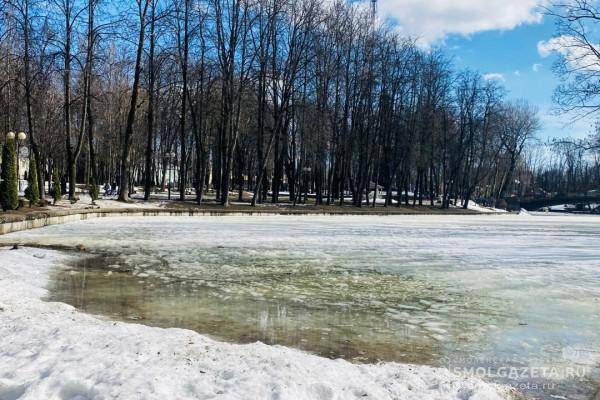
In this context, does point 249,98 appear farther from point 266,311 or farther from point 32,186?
point 266,311

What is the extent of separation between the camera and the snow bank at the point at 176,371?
10.8 ft

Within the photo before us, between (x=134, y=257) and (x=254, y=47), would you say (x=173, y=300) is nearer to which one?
(x=134, y=257)

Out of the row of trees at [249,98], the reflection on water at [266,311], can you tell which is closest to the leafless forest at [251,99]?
the row of trees at [249,98]

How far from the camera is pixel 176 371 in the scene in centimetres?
359

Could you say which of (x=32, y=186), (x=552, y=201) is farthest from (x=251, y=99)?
(x=552, y=201)

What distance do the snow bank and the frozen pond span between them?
0.69 meters

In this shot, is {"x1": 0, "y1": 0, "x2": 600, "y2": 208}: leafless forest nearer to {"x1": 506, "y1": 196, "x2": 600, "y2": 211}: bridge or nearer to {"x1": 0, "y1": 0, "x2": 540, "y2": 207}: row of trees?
{"x1": 0, "y1": 0, "x2": 540, "y2": 207}: row of trees

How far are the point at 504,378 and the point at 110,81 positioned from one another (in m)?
46.0

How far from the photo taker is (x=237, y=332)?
17.4 ft

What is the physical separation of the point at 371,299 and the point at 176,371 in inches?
159

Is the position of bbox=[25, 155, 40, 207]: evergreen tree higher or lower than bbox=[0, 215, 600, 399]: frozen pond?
higher

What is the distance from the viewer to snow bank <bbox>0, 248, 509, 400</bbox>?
3281 mm

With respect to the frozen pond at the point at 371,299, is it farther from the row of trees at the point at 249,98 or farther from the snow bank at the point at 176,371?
the row of trees at the point at 249,98

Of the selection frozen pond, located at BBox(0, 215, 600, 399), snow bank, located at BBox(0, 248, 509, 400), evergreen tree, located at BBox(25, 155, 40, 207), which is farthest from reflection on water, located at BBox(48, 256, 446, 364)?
evergreen tree, located at BBox(25, 155, 40, 207)
